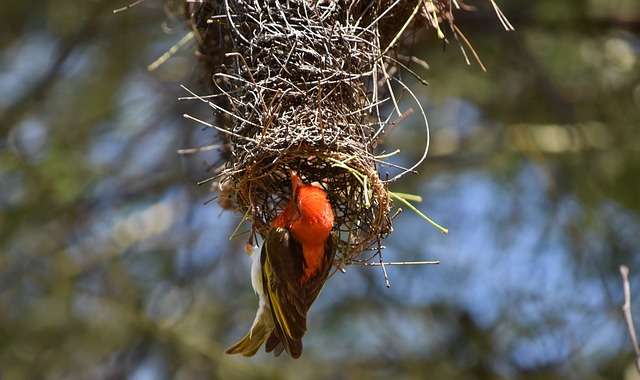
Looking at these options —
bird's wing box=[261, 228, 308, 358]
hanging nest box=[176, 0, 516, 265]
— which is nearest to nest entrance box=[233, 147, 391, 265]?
hanging nest box=[176, 0, 516, 265]

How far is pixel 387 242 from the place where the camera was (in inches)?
290

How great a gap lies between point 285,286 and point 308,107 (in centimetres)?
75

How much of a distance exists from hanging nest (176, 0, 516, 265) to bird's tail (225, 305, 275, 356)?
523mm

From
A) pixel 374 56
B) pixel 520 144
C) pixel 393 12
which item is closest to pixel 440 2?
pixel 393 12

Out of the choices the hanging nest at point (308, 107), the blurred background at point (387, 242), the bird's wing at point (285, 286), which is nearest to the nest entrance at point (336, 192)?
the hanging nest at point (308, 107)

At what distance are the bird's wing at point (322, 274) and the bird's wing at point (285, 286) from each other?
2cm

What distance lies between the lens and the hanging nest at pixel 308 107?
11.8ft

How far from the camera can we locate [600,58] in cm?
708

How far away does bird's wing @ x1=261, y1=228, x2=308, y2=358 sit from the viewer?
392 centimetres

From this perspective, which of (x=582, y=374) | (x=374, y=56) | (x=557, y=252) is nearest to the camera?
(x=374, y=56)

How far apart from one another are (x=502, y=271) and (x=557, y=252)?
0.35 metres

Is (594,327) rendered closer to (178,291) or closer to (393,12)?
(178,291)

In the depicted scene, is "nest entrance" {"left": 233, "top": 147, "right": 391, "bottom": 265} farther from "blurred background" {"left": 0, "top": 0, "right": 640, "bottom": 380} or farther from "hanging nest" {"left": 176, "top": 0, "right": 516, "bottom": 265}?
"blurred background" {"left": 0, "top": 0, "right": 640, "bottom": 380}

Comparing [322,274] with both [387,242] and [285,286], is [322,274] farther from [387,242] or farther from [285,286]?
[387,242]
